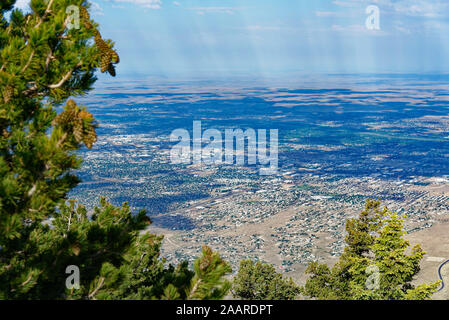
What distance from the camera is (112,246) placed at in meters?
6.36

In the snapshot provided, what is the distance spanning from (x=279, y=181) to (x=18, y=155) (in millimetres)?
104033

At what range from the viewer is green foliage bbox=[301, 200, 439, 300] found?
1814 cm

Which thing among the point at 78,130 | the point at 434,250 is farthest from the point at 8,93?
the point at 434,250

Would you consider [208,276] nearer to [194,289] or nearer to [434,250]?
[194,289]

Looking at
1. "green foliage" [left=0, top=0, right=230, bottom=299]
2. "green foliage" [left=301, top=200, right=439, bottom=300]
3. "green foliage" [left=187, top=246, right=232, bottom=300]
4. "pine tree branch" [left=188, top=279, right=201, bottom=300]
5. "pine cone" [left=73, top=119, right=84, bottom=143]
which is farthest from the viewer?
"green foliage" [left=301, top=200, right=439, bottom=300]

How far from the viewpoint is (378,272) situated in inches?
733

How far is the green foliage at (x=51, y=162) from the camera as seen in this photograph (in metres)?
5.09

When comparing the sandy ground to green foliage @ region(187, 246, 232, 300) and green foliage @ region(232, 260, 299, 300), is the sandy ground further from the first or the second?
green foliage @ region(187, 246, 232, 300)

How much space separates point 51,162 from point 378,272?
1722 centimetres

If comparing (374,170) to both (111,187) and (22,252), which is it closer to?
(111,187)

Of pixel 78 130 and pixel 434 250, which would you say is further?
pixel 434 250

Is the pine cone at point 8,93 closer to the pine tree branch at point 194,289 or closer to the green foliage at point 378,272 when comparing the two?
the pine tree branch at point 194,289

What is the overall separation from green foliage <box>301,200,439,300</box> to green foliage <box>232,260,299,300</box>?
1489mm

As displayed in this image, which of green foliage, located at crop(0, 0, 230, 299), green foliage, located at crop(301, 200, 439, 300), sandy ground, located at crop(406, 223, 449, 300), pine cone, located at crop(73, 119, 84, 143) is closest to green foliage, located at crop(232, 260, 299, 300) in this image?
green foliage, located at crop(301, 200, 439, 300)
